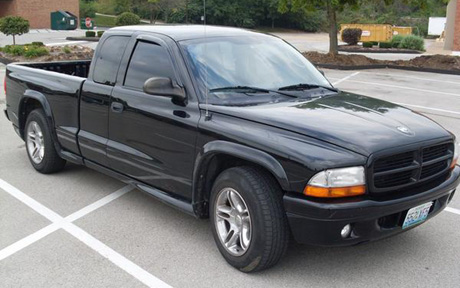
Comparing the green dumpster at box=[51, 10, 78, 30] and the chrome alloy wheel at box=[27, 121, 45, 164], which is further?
the green dumpster at box=[51, 10, 78, 30]

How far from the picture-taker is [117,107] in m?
4.89

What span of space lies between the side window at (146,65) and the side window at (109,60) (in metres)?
0.22

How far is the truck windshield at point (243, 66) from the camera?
4.36 metres

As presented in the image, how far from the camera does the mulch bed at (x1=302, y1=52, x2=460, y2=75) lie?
19.1m

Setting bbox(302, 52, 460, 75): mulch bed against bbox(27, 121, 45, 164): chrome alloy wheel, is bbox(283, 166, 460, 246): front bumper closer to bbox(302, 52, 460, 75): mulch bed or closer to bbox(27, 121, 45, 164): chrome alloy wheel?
bbox(27, 121, 45, 164): chrome alloy wheel

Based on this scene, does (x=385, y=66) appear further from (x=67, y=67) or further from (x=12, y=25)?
(x=12, y=25)

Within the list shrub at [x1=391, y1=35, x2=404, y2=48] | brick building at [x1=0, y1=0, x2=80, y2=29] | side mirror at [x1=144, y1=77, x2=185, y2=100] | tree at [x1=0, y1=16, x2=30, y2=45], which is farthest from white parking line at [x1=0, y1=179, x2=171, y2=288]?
brick building at [x1=0, y1=0, x2=80, y2=29]

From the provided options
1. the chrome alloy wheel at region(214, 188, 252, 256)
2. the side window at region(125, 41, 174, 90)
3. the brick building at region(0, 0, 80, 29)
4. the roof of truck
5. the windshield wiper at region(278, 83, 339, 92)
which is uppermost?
the brick building at region(0, 0, 80, 29)

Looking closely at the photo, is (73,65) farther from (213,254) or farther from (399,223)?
(399,223)

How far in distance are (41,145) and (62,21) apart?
154 ft

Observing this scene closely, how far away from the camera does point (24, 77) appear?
6438 mm

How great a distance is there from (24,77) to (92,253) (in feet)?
10.4

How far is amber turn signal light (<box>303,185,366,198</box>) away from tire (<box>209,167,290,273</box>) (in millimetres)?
268

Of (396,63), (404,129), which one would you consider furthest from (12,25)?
(404,129)
